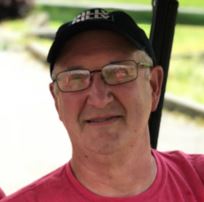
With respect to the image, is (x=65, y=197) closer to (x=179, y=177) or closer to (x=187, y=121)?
(x=179, y=177)

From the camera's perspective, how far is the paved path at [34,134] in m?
4.93

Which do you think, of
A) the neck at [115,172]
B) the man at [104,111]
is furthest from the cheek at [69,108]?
the neck at [115,172]

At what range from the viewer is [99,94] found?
1614mm

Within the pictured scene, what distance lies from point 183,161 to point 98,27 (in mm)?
521

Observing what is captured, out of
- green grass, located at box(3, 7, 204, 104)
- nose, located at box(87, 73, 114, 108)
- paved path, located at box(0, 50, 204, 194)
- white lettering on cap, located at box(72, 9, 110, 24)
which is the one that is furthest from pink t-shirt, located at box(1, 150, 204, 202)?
green grass, located at box(3, 7, 204, 104)

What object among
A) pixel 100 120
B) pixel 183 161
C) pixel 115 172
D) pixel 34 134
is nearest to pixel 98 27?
pixel 100 120

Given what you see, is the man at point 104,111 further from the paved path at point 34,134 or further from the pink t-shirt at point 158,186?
the paved path at point 34,134

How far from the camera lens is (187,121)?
21.4 feet

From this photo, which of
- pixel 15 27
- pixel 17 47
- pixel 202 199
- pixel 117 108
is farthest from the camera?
pixel 15 27

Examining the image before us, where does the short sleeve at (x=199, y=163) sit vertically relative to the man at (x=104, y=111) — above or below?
below

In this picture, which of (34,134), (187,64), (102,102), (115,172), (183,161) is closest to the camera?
(102,102)

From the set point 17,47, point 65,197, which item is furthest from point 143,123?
point 17,47

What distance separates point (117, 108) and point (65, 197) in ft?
0.94

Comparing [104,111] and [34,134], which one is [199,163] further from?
[34,134]
